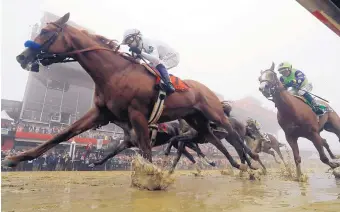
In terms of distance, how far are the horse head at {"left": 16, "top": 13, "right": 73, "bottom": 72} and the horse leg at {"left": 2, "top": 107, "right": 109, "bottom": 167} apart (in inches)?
42.6

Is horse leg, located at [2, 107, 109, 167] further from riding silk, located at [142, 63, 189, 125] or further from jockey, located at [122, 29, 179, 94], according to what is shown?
jockey, located at [122, 29, 179, 94]

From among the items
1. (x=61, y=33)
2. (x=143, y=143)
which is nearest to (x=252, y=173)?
(x=143, y=143)

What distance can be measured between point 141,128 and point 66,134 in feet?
3.74

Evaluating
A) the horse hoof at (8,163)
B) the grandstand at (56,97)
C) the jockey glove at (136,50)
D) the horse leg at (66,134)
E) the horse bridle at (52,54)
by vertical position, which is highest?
the grandstand at (56,97)

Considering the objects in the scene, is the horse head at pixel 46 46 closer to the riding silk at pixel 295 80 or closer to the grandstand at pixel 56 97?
the riding silk at pixel 295 80

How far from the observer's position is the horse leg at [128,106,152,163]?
165 inches

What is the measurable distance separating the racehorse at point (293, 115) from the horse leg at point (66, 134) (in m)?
4.83

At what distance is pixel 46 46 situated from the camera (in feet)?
13.6

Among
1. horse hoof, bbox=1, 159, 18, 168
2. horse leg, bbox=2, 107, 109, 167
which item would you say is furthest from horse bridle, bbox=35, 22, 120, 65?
horse hoof, bbox=1, 159, 18, 168

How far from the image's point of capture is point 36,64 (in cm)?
412

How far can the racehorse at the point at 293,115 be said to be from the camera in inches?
273

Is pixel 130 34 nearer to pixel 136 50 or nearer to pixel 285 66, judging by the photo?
pixel 136 50

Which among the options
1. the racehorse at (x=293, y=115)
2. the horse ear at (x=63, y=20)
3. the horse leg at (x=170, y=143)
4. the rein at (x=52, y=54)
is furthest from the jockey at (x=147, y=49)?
the racehorse at (x=293, y=115)

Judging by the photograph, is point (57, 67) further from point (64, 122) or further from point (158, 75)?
point (158, 75)
